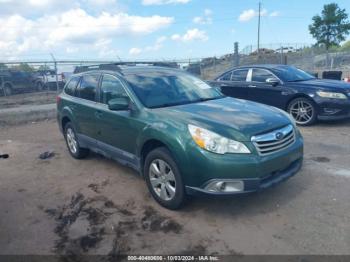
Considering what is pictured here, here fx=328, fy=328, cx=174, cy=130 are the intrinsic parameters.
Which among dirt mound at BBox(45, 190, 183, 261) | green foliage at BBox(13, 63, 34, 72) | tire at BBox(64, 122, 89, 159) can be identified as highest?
green foliage at BBox(13, 63, 34, 72)

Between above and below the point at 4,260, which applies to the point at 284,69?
above

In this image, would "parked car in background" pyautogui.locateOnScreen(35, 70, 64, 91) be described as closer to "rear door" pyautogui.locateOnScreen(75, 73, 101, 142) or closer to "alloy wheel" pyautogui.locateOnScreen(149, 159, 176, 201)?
"rear door" pyautogui.locateOnScreen(75, 73, 101, 142)

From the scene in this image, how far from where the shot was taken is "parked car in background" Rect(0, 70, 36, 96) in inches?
743

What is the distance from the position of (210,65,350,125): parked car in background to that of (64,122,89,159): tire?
15.8ft

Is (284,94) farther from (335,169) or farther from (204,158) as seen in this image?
(204,158)

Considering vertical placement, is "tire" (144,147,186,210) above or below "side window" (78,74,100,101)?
below

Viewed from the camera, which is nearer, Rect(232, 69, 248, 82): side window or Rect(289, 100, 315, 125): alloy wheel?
Rect(289, 100, 315, 125): alloy wheel

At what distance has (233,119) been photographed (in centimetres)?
383

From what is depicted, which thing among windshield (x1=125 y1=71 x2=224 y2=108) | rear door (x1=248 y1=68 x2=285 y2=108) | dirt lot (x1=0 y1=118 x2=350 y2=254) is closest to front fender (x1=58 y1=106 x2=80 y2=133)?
dirt lot (x1=0 y1=118 x2=350 y2=254)

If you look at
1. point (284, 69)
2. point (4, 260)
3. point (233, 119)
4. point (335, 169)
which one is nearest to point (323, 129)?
point (284, 69)

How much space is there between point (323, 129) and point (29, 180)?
20.8 feet

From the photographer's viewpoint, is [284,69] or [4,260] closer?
[4,260]

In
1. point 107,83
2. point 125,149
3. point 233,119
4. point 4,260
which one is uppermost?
point 107,83

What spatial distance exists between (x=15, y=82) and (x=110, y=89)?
56.3 ft
